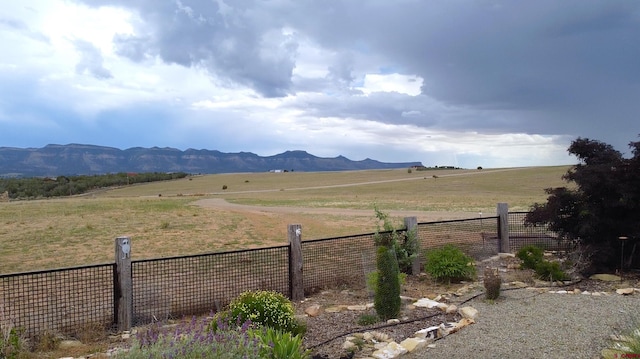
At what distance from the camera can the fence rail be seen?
8.52 metres

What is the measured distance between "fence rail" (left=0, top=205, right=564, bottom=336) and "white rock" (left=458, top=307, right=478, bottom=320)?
10.8 feet

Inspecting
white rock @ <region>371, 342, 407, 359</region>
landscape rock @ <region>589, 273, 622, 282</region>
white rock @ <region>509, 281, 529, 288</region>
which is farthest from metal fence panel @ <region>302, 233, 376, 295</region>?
landscape rock @ <region>589, 273, 622, 282</region>

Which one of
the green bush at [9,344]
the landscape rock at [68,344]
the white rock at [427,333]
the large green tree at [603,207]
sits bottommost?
the landscape rock at [68,344]

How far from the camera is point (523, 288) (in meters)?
10.1

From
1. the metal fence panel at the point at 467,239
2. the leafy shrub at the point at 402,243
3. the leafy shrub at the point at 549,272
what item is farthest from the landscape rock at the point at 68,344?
the leafy shrub at the point at 549,272

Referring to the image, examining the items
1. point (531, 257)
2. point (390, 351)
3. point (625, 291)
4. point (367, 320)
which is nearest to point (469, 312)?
point (367, 320)

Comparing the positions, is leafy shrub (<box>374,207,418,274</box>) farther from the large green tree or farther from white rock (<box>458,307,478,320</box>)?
white rock (<box>458,307,478,320</box>)

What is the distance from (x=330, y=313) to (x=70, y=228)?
16.8m

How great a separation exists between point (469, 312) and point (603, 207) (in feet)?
18.2

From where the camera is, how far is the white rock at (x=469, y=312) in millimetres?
7855

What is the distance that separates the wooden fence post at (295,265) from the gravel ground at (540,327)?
3.25 m

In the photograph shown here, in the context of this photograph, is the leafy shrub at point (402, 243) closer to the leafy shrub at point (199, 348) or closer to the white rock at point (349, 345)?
the white rock at point (349, 345)

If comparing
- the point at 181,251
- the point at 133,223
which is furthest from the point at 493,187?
the point at 181,251

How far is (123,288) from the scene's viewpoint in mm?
8469
